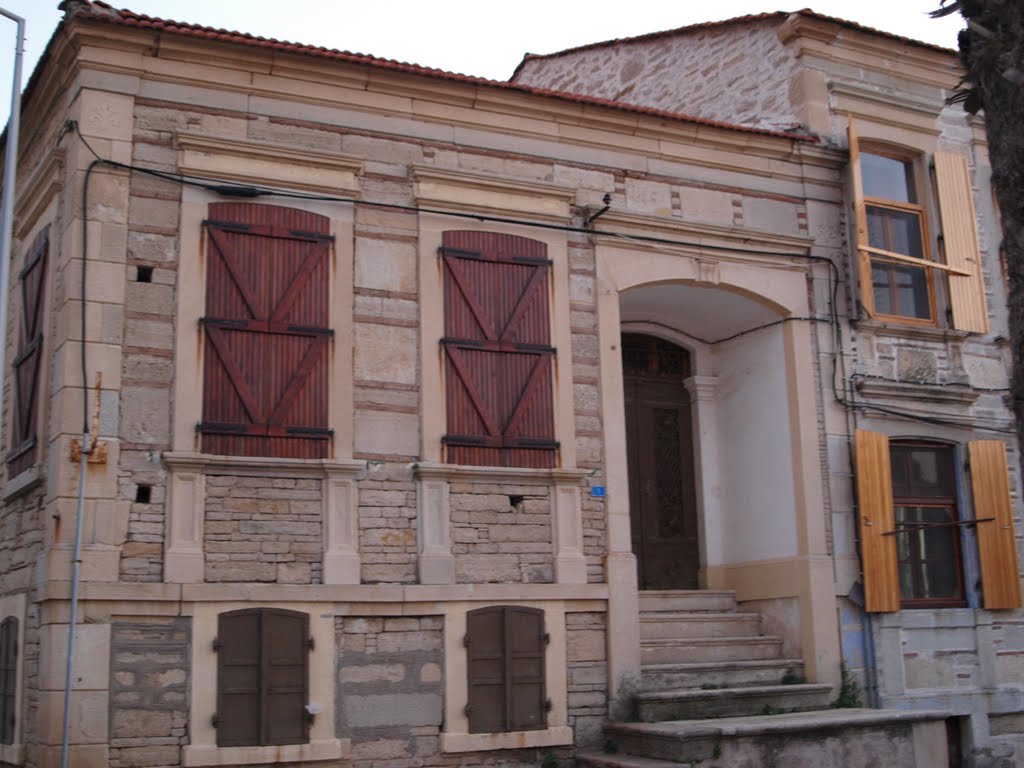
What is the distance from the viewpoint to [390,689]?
1038 centimetres

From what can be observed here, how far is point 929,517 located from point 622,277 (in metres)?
4.22

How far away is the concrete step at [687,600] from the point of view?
1266cm

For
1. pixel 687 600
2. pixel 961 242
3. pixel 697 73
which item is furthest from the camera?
pixel 697 73

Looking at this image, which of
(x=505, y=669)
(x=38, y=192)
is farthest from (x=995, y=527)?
(x=38, y=192)

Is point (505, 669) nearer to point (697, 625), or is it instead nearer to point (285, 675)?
point (285, 675)

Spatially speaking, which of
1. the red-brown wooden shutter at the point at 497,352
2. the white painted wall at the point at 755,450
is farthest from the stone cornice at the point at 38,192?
the white painted wall at the point at 755,450

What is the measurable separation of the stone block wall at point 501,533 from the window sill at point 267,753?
5.73 feet

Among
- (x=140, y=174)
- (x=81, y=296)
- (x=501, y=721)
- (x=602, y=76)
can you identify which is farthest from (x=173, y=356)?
(x=602, y=76)

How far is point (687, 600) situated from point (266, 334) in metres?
5.21

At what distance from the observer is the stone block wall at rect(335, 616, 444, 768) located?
33.6 ft

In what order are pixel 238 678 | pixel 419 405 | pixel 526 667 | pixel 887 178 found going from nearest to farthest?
pixel 238 678
pixel 526 667
pixel 419 405
pixel 887 178

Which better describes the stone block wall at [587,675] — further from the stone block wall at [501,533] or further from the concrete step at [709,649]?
the concrete step at [709,649]

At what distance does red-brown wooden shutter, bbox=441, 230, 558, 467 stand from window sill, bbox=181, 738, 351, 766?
2593mm

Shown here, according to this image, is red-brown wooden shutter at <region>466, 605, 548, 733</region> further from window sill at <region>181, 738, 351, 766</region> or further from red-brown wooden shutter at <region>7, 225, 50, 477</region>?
red-brown wooden shutter at <region>7, 225, 50, 477</region>
